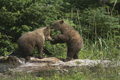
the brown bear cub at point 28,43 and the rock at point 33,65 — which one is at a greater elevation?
the brown bear cub at point 28,43

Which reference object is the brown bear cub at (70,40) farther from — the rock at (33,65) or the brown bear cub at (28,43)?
the brown bear cub at (28,43)

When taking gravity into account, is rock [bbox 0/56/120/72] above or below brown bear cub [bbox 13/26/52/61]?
below

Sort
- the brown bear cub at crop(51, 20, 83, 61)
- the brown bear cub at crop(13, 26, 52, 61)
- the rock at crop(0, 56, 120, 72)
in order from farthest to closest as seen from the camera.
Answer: the brown bear cub at crop(51, 20, 83, 61) → the brown bear cub at crop(13, 26, 52, 61) → the rock at crop(0, 56, 120, 72)

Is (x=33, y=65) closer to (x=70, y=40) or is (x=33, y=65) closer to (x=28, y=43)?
(x=28, y=43)

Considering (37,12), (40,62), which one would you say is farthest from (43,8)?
(40,62)

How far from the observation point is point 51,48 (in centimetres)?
962

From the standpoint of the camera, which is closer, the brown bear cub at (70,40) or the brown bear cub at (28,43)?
the brown bear cub at (28,43)

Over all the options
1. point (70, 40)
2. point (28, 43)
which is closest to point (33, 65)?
point (28, 43)

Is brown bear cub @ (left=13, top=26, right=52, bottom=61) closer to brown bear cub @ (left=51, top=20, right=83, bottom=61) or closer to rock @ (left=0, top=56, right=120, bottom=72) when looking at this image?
rock @ (left=0, top=56, right=120, bottom=72)

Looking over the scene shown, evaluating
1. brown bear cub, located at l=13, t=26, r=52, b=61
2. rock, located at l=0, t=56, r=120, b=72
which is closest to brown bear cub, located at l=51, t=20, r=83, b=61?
rock, located at l=0, t=56, r=120, b=72

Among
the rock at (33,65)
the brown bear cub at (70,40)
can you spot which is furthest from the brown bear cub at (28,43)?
the brown bear cub at (70,40)

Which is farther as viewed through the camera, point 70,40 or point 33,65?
point 70,40

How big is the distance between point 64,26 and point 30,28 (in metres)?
2.21

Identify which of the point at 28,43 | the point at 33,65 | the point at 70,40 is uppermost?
the point at 28,43
